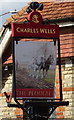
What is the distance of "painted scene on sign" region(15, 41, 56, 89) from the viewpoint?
9477 millimetres

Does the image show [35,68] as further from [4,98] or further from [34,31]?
[4,98]

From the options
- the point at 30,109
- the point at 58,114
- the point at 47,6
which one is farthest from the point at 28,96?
the point at 47,6

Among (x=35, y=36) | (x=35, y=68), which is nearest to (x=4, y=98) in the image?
(x=35, y=68)

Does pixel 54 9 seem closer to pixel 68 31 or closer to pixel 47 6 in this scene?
pixel 47 6

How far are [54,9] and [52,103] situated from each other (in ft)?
14.9

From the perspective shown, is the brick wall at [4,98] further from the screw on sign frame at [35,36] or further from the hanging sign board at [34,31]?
the hanging sign board at [34,31]

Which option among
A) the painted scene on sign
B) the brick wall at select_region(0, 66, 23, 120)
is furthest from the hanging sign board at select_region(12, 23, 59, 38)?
the brick wall at select_region(0, 66, 23, 120)

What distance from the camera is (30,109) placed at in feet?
30.9

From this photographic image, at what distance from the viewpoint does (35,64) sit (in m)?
9.61

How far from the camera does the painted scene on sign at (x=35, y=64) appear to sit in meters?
9.48

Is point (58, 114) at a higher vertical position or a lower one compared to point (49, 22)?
lower

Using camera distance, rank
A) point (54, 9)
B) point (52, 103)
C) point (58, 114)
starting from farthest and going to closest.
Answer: point (54, 9)
point (58, 114)
point (52, 103)

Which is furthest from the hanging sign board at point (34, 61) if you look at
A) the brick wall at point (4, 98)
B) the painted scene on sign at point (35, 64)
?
the brick wall at point (4, 98)

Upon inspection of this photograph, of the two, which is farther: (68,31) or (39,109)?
(68,31)
